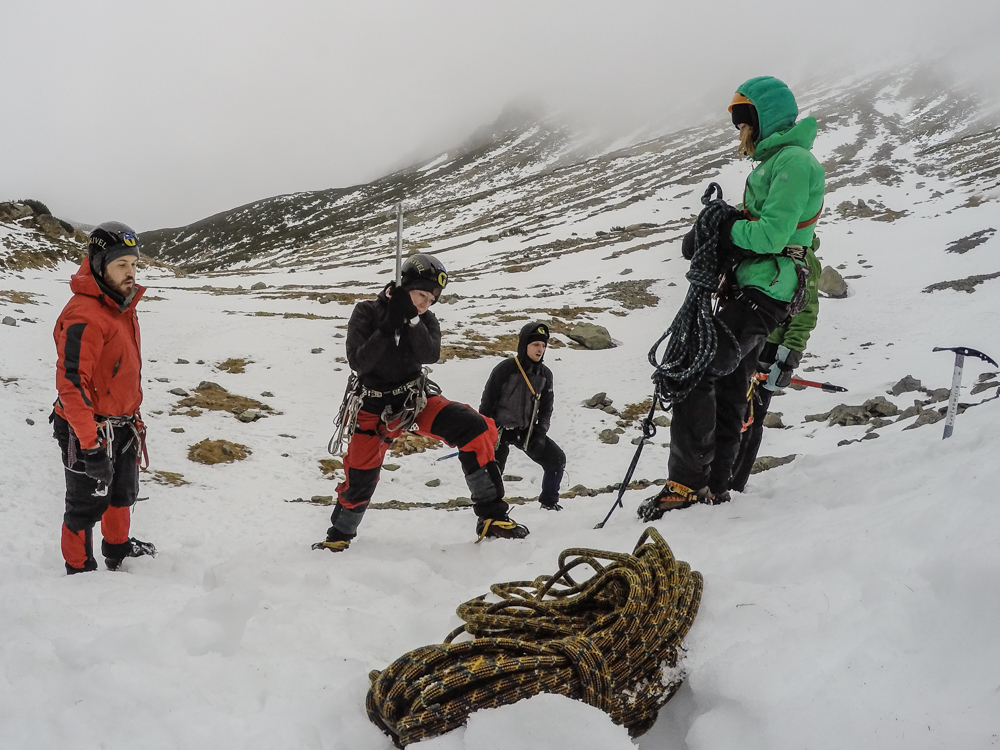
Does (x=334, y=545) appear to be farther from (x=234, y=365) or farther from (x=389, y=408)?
(x=234, y=365)

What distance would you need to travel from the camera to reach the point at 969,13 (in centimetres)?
15075

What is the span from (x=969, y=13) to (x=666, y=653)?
8497 inches

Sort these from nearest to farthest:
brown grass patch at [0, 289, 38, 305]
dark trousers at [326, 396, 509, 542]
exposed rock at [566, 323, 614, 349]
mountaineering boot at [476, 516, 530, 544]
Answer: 1. mountaineering boot at [476, 516, 530, 544]
2. dark trousers at [326, 396, 509, 542]
3. brown grass patch at [0, 289, 38, 305]
4. exposed rock at [566, 323, 614, 349]

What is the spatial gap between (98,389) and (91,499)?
29.1 inches

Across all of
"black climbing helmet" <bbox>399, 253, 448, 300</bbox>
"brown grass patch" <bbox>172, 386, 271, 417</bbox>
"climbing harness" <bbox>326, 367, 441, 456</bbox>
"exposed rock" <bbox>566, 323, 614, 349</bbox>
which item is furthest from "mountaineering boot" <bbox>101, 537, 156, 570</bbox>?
"exposed rock" <bbox>566, 323, 614, 349</bbox>

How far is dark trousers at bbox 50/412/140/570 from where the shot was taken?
12.2 ft

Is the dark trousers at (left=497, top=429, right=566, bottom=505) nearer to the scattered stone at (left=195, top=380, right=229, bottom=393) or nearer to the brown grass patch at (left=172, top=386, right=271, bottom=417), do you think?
the brown grass patch at (left=172, top=386, right=271, bottom=417)

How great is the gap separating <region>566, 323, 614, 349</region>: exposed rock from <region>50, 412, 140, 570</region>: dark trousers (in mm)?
13922

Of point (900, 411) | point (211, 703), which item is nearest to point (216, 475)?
point (211, 703)

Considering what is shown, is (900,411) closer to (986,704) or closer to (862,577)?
(862,577)

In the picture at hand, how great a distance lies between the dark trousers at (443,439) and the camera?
4367 millimetres

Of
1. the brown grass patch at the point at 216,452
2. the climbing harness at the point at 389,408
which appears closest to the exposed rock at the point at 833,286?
the brown grass patch at the point at 216,452

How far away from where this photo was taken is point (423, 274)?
4191mm

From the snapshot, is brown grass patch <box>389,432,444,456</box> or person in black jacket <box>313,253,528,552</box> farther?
brown grass patch <box>389,432,444,456</box>
